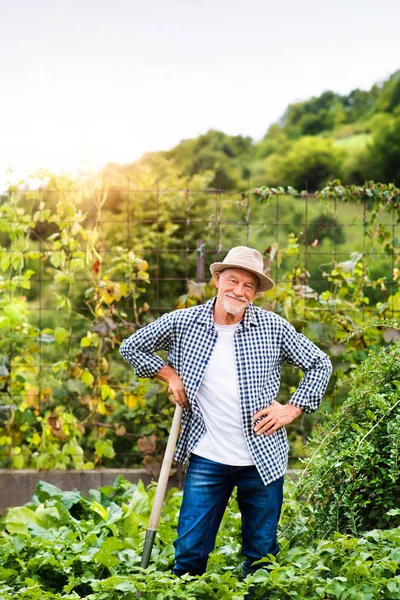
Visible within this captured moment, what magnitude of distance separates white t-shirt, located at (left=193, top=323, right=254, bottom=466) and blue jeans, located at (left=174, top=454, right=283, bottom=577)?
0.04m

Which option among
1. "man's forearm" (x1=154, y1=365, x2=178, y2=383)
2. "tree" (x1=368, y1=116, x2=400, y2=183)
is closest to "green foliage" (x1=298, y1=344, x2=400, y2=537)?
"man's forearm" (x1=154, y1=365, x2=178, y2=383)

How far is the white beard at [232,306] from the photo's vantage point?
2.62 m

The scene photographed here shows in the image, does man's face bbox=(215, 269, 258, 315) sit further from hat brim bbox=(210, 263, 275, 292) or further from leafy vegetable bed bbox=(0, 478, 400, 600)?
leafy vegetable bed bbox=(0, 478, 400, 600)

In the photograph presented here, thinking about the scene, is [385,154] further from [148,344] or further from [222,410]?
[222,410]

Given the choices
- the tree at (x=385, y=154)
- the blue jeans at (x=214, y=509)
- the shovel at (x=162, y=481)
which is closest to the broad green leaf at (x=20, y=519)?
the shovel at (x=162, y=481)

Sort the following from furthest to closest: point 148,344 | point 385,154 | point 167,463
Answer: point 385,154, point 148,344, point 167,463

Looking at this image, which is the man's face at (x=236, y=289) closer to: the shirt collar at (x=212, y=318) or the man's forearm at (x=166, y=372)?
the shirt collar at (x=212, y=318)

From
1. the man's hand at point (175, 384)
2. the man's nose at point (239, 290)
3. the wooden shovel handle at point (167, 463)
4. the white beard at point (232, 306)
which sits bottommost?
the wooden shovel handle at point (167, 463)

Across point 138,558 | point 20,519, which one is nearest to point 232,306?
point 138,558

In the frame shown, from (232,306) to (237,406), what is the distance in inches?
13.2

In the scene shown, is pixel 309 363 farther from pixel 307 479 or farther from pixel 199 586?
pixel 199 586

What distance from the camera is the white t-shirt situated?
8.61ft

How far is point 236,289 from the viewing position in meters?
2.64

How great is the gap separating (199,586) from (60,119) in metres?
8.15
